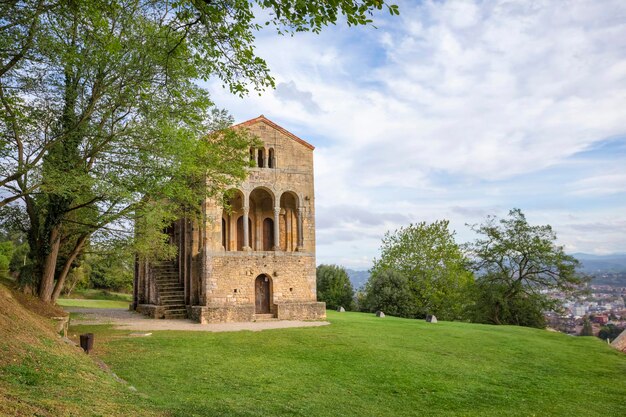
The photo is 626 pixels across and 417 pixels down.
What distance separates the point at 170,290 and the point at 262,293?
5.81m

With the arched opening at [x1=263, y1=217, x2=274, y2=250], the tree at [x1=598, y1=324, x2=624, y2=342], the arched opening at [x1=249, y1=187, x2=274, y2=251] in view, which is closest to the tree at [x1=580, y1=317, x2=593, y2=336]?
the tree at [x1=598, y1=324, x2=624, y2=342]

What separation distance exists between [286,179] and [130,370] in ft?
52.7

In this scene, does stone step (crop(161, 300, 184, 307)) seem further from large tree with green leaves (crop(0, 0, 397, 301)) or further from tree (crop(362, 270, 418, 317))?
tree (crop(362, 270, 418, 317))

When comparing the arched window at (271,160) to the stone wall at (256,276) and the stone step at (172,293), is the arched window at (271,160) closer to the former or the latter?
the stone wall at (256,276)

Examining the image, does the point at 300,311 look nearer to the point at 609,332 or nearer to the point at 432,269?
the point at 432,269

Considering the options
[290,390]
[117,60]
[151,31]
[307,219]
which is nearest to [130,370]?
[290,390]

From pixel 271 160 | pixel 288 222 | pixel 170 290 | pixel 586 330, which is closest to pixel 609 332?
pixel 586 330

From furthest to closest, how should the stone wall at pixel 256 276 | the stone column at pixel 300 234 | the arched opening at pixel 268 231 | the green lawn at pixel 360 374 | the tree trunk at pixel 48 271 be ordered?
the arched opening at pixel 268 231 < the stone column at pixel 300 234 < the stone wall at pixel 256 276 < the tree trunk at pixel 48 271 < the green lawn at pixel 360 374

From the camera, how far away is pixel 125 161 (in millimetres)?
14250

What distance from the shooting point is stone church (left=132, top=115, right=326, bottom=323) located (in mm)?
23297

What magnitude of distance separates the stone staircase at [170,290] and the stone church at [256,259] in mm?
51

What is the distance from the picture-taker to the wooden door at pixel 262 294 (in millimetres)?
24781

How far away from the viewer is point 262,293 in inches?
983

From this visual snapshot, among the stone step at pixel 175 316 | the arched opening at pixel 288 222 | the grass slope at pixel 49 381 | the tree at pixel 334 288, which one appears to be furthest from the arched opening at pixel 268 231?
the grass slope at pixel 49 381
